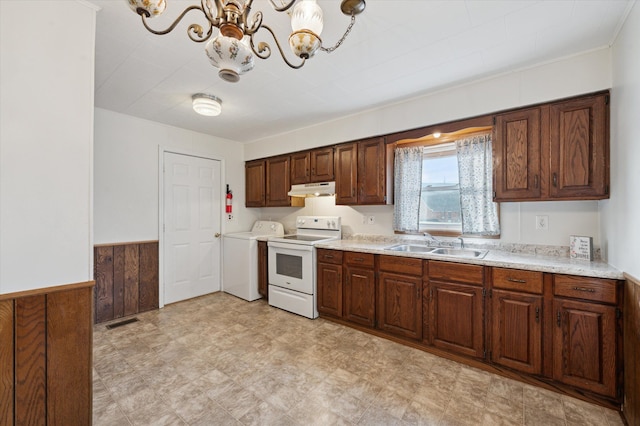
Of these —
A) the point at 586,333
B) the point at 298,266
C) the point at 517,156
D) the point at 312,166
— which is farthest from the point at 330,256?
the point at 586,333

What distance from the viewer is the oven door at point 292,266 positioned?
323 cm

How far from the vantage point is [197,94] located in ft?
8.98

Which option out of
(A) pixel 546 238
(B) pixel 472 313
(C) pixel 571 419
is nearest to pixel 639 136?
(A) pixel 546 238

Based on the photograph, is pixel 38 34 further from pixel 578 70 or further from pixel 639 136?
pixel 578 70

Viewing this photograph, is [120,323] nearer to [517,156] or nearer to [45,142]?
[45,142]

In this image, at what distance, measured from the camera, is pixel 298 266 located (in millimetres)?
3352

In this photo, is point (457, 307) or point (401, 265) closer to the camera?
point (457, 307)

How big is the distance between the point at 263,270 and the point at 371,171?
6.79ft

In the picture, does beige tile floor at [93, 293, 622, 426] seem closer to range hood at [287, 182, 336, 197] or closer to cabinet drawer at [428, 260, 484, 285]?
cabinet drawer at [428, 260, 484, 285]

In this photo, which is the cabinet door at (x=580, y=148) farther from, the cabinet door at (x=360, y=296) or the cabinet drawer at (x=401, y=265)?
the cabinet door at (x=360, y=296)

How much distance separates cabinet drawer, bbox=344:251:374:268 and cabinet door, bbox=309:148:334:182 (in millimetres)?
1078

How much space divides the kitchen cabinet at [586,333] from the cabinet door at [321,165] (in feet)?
8.13

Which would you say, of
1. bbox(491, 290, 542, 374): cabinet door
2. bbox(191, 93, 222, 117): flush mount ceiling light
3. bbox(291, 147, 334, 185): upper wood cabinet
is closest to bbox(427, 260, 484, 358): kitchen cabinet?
bbox(491, 290, 542, 374): cabinet door

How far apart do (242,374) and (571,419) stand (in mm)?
2251
